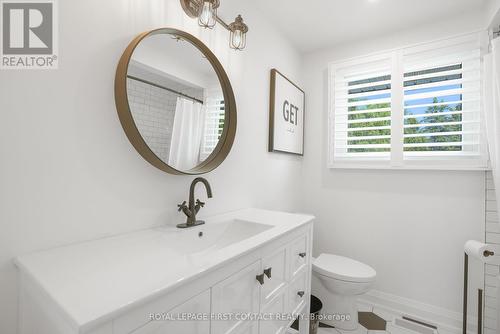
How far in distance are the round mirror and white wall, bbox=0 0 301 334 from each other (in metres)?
0.06

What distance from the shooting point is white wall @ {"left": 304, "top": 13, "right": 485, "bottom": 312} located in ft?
6.12

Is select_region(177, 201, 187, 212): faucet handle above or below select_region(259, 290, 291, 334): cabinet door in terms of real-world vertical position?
above

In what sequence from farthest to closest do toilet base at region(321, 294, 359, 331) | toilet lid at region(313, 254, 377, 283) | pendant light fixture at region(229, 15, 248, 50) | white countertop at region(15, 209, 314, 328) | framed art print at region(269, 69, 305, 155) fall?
framed art print at region(269, 69, 305, 155) < toilet base at region(321, 294, 359, 331) < toilet lid at region(313, 254, 377, 283) < pendant light fixture at region(229, 15, 248, 50) < white countertop at region(15, 209, 314, 328)

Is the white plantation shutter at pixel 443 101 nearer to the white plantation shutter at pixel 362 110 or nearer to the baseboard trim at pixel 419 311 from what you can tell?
the white plantation shutter at pixel 362 110

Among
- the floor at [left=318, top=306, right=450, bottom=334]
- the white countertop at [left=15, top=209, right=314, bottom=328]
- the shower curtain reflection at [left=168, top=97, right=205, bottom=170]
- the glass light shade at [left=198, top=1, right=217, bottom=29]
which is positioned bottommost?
the floor at [left=318, top=306, right=450, bottom=334]

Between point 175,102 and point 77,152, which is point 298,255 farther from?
point 77,152

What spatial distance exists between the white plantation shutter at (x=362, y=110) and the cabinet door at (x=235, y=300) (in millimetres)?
1681

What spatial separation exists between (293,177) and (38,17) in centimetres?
205

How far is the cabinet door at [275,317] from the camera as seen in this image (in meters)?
1.06

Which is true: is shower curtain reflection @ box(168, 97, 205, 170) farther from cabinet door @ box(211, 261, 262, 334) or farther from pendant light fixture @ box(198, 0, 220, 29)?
cabinet door @ box(211, 261, 262, 334)

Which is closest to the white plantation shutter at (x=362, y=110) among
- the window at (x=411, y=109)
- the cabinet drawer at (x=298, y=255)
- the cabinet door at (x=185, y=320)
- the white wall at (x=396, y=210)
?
the window at (x=411, y=109)

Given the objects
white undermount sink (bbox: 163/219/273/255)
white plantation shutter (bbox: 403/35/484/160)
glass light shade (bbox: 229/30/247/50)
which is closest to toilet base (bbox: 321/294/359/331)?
white undermount sink (bbox: 163/219/273/255)

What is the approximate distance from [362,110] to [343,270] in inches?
55.0

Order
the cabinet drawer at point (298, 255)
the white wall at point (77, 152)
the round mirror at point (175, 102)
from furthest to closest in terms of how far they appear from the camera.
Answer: the cabinet drawer at point (298, 255)
the round mirror at point (175, 102)
the white wall at point (77, 152)
